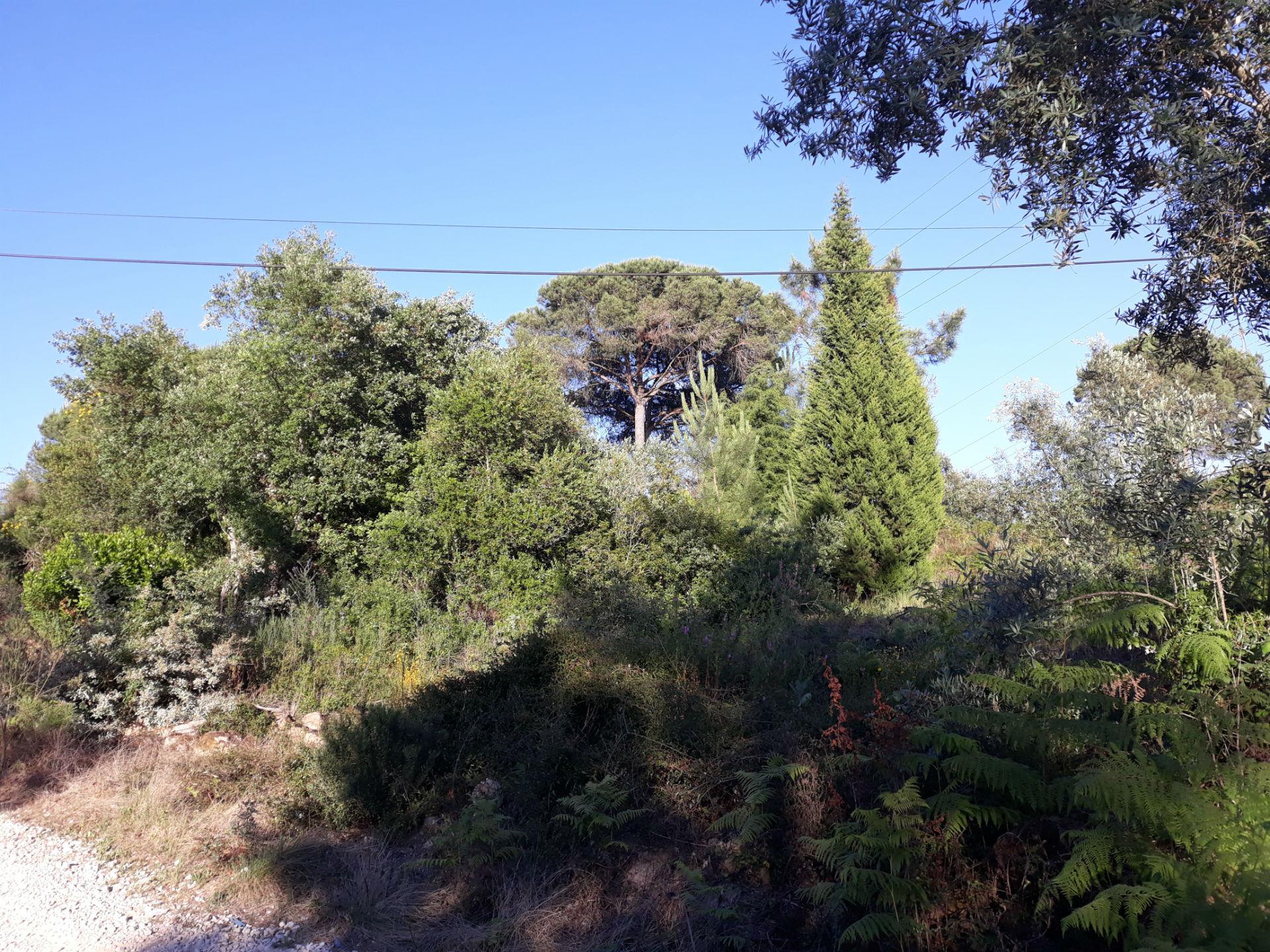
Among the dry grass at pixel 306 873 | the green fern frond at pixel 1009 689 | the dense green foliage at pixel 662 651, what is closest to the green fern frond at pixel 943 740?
the dense green foliage at pixel 662 651

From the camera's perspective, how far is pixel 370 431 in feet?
41.8

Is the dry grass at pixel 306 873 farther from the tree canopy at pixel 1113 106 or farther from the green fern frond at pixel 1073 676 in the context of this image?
the tree canopy at pixel 1113 106

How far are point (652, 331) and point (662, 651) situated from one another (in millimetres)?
25465

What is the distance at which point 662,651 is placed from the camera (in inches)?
254

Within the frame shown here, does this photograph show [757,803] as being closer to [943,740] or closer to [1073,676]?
[943,740]

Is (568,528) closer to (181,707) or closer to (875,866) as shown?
(181,707)

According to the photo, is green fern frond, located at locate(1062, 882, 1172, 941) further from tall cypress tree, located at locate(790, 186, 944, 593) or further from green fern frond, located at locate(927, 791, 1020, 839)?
tall cypress tree, located at locate(790, 186, 944, 593)

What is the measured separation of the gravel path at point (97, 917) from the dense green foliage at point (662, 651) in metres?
0.72

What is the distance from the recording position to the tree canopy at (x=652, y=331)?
101ft

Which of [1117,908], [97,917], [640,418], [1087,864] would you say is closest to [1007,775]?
[1087,864]

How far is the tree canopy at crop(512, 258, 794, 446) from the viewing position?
101ft

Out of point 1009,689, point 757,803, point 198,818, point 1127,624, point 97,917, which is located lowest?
point 97,917

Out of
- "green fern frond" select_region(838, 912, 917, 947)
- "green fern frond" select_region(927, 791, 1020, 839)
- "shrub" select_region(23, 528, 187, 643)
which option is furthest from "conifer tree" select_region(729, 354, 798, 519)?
"green fern frond" select_region(838, 912, 917, 947)

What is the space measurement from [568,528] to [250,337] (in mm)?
6714
